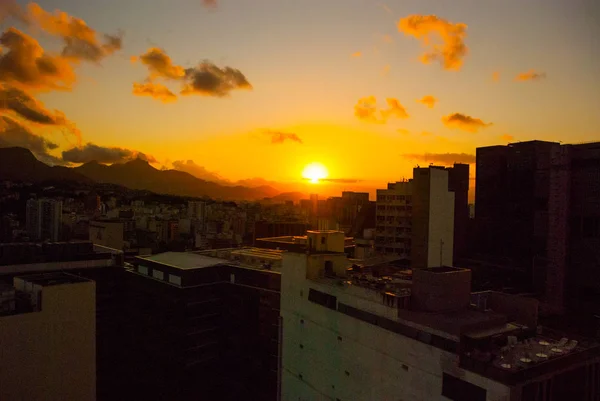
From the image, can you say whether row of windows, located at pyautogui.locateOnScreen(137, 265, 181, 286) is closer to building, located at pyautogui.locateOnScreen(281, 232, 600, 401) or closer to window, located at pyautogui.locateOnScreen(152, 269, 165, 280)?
window, located at pyautogui.locateOnScreen(152, 269, 165, 280)

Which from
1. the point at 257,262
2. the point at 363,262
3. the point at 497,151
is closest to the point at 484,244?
the point at 497,151

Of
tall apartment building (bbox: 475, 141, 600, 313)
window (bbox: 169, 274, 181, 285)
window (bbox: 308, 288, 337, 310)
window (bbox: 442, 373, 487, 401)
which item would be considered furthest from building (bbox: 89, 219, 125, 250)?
window (bbox: 442, 373, 487, 401)

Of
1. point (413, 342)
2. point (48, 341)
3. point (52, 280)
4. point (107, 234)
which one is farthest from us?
point (107, 234)

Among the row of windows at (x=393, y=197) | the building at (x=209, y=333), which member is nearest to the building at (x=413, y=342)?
the building at (x=209, y=333)

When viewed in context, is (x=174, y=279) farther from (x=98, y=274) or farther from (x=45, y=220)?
(x=45, y=220)

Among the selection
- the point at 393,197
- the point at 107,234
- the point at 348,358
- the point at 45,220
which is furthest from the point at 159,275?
the point at 45,220
